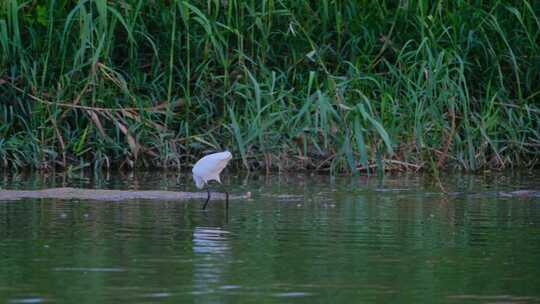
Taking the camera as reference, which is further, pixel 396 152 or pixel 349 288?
pixel 396 152

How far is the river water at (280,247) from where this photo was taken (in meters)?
5.56

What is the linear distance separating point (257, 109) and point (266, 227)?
13.6ft

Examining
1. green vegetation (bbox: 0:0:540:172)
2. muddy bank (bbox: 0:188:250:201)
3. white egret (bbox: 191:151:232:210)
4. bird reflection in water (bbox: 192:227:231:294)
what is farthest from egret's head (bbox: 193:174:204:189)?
green vegetation (bbox: 0:0:540:172)

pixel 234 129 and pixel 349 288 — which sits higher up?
pixel 234 129

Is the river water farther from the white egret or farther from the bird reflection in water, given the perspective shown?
the white egret

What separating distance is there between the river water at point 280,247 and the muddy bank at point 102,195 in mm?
267

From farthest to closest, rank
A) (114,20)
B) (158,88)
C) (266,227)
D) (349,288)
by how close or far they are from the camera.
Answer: (158,88) → (114,20) → (266,227) → (349,288)

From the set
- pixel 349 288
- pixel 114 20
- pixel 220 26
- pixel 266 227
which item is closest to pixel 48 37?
pixel 114 20

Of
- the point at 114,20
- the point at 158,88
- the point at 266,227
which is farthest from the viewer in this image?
the point at 158,88

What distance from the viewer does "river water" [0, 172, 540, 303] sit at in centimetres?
556

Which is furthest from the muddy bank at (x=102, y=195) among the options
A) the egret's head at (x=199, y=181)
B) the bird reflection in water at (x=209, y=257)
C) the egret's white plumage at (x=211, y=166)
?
the bird reflection in water at (x=209, y=257)

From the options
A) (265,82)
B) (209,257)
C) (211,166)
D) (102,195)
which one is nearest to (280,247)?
(209,257)

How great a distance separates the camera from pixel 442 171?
41.5ft

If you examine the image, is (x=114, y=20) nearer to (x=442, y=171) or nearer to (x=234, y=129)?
(x=234, y=129)
